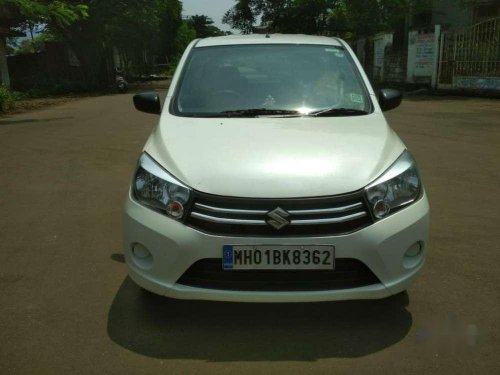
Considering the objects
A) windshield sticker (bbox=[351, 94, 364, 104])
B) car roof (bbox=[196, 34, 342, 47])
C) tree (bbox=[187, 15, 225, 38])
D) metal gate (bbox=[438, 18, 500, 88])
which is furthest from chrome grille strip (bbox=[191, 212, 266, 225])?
tree (bbox=[187, 15, 225, 38])

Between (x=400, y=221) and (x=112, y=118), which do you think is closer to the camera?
(x=400, y=221)

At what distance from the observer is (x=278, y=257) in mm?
2666

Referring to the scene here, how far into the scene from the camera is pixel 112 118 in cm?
1387

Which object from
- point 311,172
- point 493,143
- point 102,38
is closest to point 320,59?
point 311,172

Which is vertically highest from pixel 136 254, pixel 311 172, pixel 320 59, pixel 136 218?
pixel 320 59

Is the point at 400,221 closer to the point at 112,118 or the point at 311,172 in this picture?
the point at 311,172

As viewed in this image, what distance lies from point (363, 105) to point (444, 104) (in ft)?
42.4

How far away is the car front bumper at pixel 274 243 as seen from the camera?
2670mm

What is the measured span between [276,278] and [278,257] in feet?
0.50

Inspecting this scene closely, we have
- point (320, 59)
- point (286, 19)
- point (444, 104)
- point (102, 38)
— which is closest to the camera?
point (320, 59)

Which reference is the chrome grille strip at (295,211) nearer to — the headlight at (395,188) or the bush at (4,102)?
the headlight at (395,188)

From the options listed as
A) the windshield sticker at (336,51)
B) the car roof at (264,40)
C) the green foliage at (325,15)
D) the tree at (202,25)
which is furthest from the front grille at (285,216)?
the tree at (202,25)

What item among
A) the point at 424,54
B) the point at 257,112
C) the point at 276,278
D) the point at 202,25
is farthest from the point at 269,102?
the point at 202,25

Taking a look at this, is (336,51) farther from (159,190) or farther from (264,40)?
(159,190)
